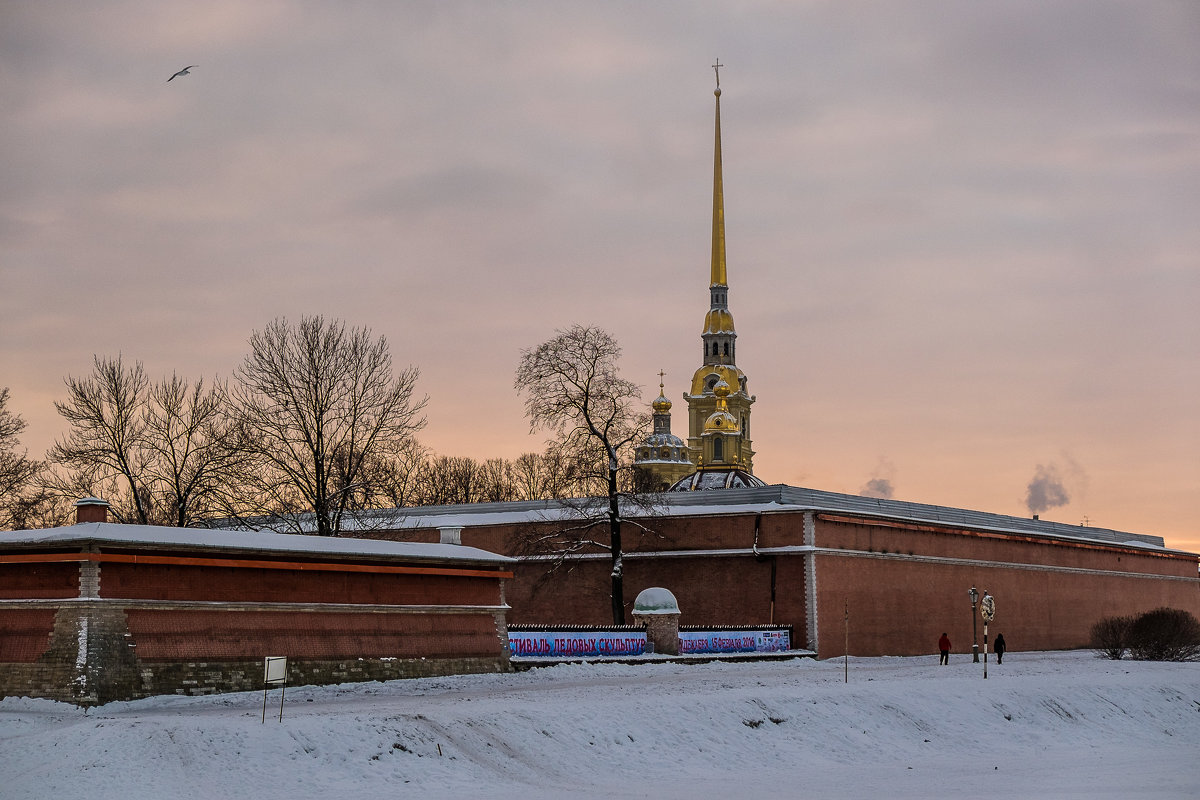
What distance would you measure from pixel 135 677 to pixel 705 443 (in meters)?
79.9

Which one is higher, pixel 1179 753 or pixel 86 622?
pixel 86 622

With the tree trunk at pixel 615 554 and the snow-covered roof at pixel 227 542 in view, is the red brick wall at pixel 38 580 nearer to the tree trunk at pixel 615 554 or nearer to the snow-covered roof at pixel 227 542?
the snow-covered roof at pixel 227 542

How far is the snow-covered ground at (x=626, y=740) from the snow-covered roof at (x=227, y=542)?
302 centimetres

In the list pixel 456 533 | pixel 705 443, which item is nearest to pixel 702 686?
pixel 456 533

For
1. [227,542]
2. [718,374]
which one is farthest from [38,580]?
A: [718,374]

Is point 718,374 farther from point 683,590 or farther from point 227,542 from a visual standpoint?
point 227,542

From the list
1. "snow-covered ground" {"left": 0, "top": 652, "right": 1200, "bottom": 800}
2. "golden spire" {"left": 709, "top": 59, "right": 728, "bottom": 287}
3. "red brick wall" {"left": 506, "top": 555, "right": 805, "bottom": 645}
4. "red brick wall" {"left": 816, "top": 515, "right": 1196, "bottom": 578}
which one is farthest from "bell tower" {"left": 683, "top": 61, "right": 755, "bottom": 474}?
"snow-covered ground" {"left": 0, "top": 652, "right": 1200, "bottom": 800}

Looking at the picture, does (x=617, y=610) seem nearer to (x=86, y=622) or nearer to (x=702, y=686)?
(x=702, y=686)

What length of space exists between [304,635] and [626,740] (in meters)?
8.32

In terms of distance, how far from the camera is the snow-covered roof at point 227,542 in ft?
94.3

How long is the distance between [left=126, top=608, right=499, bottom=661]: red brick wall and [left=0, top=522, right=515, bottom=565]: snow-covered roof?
1357 millimetres

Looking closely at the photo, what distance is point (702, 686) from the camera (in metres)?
35.0

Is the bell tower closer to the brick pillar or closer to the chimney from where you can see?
the brick pillar

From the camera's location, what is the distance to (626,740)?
1103 inches
